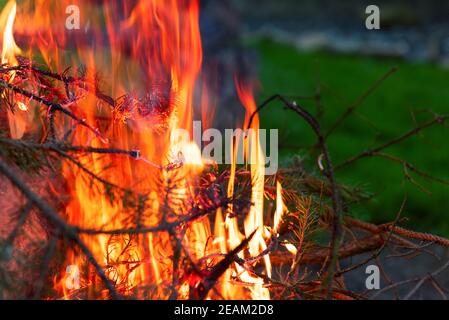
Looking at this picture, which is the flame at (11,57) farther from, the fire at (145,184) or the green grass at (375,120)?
the green grass at (375,120)

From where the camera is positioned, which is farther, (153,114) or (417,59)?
(417,59)

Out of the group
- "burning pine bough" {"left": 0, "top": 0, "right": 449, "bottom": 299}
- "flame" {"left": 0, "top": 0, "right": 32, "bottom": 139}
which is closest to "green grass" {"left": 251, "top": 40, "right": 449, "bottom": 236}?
"burning pine bough" {"left": 0, "top": 0, "right": 449, "bottom": 299}

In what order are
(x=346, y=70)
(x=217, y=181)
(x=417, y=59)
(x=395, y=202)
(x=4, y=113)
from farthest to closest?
(x=417, y=59) < (x=346, y=70) < (x=395, y=202) < (x=4, y=113) < (x=217, y=181)

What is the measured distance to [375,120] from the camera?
6402mm

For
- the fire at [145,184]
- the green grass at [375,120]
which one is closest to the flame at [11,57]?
the fire at [145,184]

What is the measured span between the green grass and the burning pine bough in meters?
0.56

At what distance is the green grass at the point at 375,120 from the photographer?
13.0 feet

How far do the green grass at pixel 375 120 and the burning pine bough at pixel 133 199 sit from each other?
1.84ft

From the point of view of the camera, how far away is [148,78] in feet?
7.66

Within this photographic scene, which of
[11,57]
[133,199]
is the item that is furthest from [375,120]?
[133,199]

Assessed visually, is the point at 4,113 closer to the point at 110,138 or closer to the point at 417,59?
the point at 110,138

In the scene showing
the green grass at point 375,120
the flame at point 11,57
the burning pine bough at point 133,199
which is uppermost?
the green grass at point 375,120

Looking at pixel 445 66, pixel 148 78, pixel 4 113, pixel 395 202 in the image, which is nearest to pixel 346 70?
pixel 445 66

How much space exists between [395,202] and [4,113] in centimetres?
293
